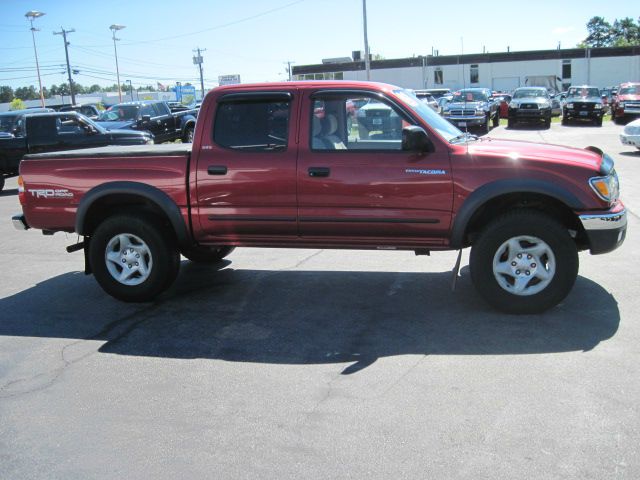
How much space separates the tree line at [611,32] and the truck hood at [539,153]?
13324 centimetres

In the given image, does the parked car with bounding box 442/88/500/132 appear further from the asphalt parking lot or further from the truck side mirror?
the truck side mirror

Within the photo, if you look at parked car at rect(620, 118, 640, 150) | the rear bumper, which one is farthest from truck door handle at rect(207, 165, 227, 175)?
parked car at rect(620, 118, 640, 150)

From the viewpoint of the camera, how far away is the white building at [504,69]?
6962cm

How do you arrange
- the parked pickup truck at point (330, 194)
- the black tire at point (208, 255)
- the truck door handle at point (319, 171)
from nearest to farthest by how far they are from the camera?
the parked pickup truck at point (330, 194) < the truck door handle at point (319, 171) < the black tire at point (208, 255)

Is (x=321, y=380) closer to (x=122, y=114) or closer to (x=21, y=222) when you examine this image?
(x=21, y=222)

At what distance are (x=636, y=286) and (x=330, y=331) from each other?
9.71 ft

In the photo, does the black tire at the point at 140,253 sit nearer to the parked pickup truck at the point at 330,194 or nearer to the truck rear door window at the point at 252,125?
the parked pickup truck at the point at 330,194

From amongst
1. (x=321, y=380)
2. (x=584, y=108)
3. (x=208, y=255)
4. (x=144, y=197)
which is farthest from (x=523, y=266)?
(x=584, y=108)

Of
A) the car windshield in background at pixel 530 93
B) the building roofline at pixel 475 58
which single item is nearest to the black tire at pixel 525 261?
the car windshield in background at pixel 530 93

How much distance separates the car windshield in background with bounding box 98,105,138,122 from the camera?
22.3 m

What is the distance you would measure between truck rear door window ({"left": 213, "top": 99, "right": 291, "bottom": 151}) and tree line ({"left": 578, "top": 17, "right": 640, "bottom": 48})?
13407 cm

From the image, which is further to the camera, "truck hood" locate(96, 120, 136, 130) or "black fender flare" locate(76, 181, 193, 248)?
"truck hood" locate(96, 120, 136, 130)

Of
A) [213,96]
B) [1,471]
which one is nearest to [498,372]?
[1,471]

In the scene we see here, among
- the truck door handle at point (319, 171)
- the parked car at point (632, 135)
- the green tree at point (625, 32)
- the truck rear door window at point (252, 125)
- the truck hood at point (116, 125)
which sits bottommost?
the parked car at point (632, 135)
